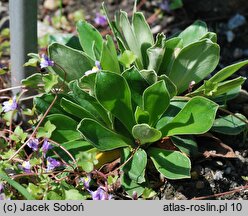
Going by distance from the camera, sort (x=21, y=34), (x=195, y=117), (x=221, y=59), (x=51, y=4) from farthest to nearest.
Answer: (x=51, y=4), (x=221, y=59), (x=21, y=34), (x=195, y=117)

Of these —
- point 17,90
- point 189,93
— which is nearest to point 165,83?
point 189,93

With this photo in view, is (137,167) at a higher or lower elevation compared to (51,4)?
lower

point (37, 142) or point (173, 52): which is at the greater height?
point (173, 52)

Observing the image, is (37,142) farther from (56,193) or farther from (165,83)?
(165,83)

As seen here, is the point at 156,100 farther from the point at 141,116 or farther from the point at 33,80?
the point at 33,80

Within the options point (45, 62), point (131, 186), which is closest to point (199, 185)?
point (131, 186)

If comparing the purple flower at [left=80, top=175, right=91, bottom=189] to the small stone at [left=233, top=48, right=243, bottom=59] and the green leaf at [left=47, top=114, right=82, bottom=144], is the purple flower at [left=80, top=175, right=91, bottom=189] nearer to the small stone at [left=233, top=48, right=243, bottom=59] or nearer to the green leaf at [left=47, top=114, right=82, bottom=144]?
the green leaf at [left=47, top=114, right=82, bottom=144]
